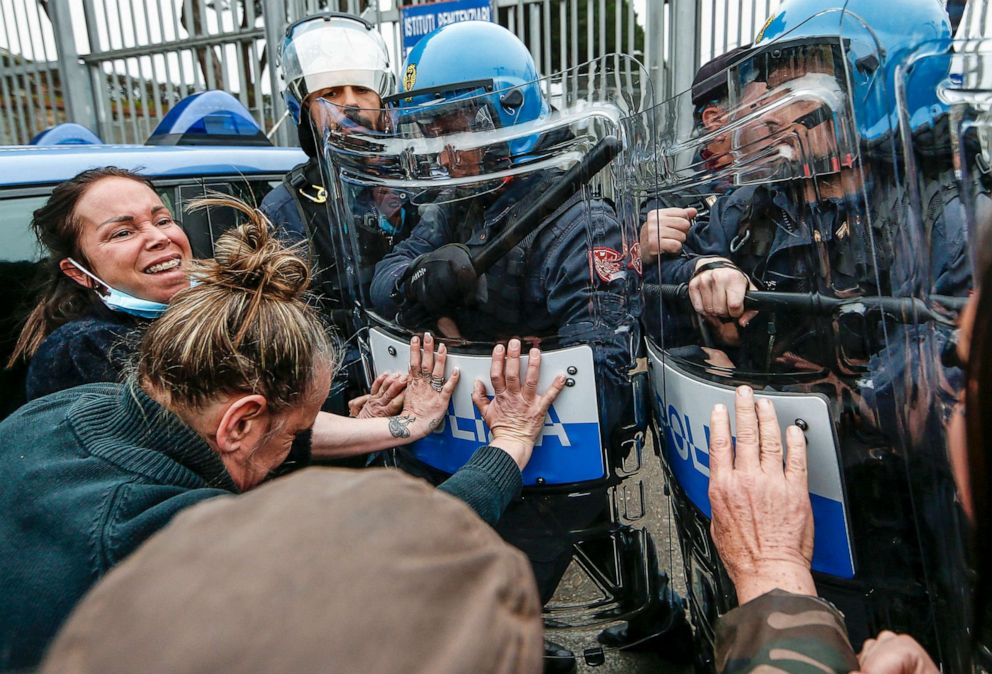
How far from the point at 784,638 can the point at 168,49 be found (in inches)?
332

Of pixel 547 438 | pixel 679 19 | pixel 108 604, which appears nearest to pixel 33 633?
pixel 108 604

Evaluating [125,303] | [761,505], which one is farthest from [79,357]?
[761,505]

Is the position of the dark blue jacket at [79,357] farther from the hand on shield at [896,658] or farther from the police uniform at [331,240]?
the hand on shield at [896,658]

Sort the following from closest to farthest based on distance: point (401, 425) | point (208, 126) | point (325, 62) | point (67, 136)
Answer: point (401, 425) < point (325, 62) < point (208, 126) < point (67, 136)

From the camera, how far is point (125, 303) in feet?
6.72

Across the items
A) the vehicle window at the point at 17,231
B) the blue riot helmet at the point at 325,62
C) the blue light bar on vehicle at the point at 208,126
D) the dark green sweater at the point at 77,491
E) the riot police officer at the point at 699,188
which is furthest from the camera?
the blue light bar on vehicle at the point at 208,126

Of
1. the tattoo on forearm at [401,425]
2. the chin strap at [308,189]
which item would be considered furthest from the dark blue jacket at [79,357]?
the chin strap at [308,189]

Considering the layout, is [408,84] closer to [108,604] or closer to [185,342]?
[185,342]

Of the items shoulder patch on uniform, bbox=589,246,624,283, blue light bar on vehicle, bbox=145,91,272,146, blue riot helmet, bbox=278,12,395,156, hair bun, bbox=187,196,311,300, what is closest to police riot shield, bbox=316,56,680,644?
shoulder patch on uniform, bbox=589,246,624,283

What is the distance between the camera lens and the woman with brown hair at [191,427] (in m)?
1.15

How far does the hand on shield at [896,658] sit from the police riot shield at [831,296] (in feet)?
0.21

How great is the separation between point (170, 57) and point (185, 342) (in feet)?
24.8

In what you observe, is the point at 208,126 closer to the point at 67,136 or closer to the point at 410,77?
the point at 67,136

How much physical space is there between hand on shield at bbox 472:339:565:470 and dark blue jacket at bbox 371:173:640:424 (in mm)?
57
